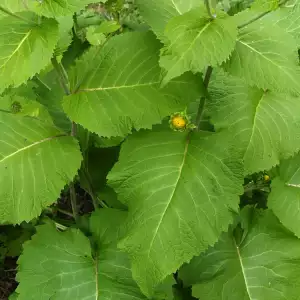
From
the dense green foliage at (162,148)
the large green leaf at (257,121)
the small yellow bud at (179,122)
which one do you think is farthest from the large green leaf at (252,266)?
the small yellow bud at (179,122)

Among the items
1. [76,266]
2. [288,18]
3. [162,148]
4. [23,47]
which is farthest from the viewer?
[288,18]

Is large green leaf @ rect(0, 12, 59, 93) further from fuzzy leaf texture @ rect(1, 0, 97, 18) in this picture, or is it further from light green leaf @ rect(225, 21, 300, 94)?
light green leaf @ rect(225, 21, 300, 94)

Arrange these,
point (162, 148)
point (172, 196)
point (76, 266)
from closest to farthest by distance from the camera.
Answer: point (172, 196), point (162, 148), point (76, 266)

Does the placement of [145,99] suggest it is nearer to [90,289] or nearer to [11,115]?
[11,115]

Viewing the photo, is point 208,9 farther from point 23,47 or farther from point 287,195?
point 287,195

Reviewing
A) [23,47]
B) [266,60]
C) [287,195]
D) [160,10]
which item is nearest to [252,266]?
[287,195]

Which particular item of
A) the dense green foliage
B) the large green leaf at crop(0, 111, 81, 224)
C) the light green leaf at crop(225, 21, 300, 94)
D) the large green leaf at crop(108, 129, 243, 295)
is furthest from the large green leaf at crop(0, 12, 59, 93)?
the light green leaf at crop(225, 21, 300, 94)
